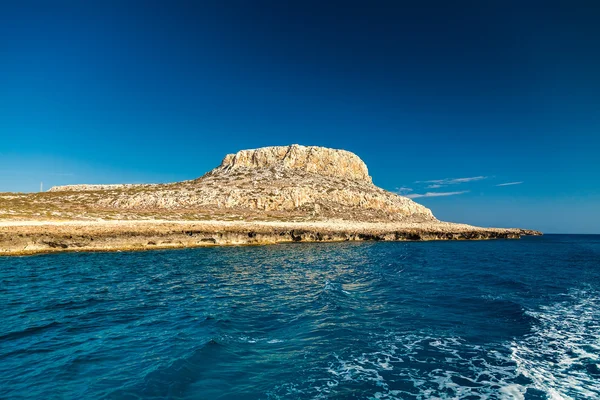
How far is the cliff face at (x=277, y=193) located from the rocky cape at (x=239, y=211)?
0.27 metres

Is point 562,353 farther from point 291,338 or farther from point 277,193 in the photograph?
point 277,193

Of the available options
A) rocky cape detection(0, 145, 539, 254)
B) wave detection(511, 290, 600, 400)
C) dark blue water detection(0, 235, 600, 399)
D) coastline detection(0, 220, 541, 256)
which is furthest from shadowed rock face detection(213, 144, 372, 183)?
wave detection(511, 290, 600, 400)

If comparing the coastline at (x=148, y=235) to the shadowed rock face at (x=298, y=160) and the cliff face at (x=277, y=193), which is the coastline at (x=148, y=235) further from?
the shadowed rock face at (x=298, y=160)

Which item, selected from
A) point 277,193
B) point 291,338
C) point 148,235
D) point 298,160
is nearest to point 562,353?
point 291,338

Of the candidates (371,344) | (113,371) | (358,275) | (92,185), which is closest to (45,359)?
(113,371)

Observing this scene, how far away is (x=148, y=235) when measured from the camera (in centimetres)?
4034

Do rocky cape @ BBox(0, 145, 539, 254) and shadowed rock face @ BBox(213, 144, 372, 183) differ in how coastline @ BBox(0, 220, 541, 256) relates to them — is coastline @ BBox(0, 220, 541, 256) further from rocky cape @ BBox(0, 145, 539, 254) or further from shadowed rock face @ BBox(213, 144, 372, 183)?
shadowed rock face @ BBox(213, 144, 372, 183)

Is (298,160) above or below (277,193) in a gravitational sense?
above

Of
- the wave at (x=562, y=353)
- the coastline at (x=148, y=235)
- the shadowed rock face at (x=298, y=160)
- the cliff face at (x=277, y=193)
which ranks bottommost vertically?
the wave at (x=562, y=353)

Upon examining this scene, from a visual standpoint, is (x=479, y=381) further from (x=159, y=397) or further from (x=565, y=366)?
(x=159, y=397)

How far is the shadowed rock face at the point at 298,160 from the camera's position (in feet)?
369

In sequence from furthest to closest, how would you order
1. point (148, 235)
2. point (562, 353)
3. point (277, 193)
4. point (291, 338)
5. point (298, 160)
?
1. point (298, 160)
2. point (277, 193)
3. point (148, 235)
4. point (291, 338)
5. point (562, 353)

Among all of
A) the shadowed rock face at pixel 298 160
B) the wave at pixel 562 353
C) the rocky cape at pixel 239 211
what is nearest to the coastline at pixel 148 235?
the rocky cape at pixel 239 211

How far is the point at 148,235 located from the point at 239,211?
34.2 meters
